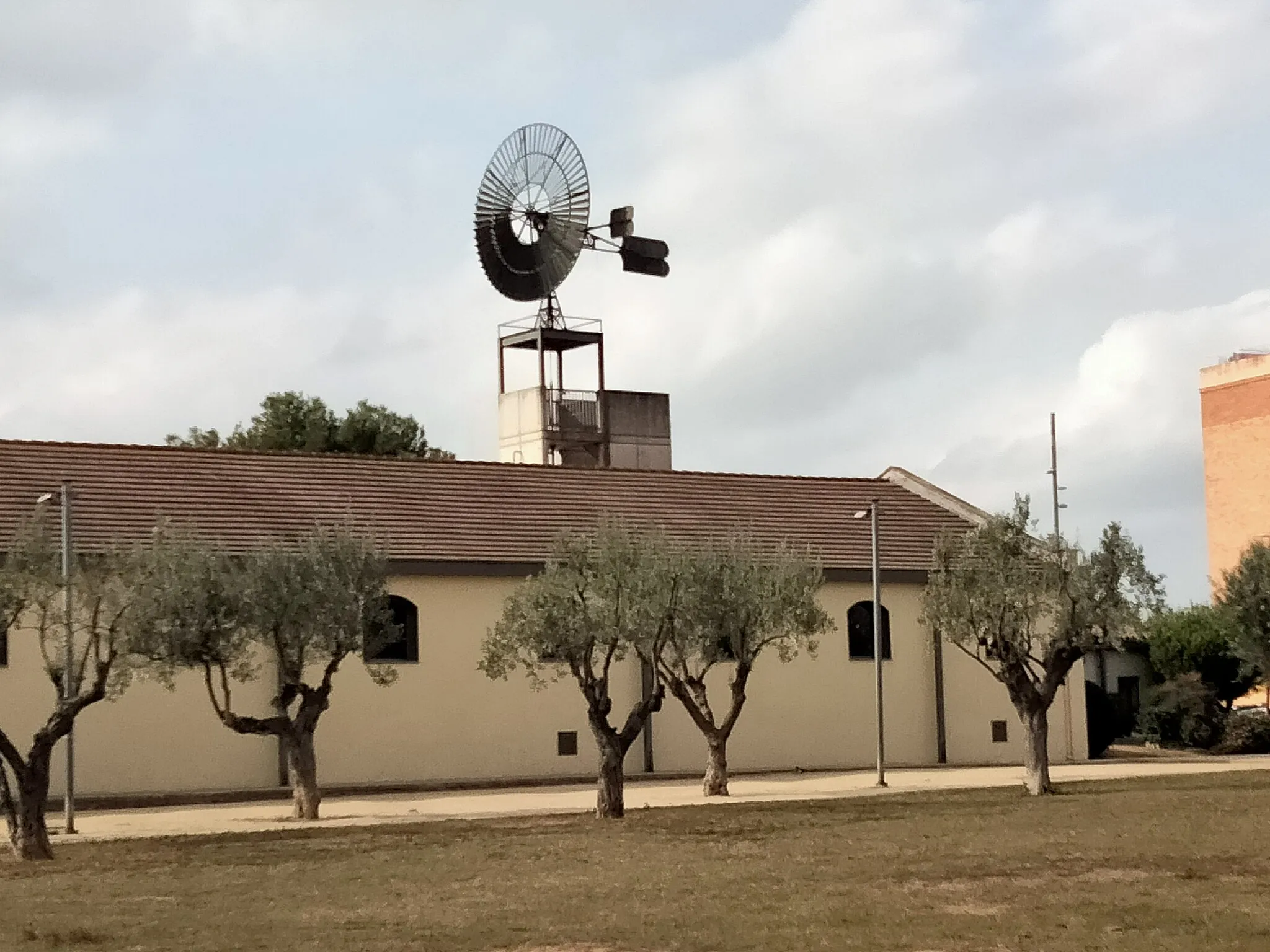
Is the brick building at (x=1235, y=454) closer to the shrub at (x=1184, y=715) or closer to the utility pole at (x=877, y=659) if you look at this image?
the shrub at (x=1184, y=715)

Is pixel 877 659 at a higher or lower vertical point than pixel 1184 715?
higher

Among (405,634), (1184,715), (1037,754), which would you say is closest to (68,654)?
(405,634)

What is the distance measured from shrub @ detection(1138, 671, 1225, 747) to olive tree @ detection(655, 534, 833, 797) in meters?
18.0

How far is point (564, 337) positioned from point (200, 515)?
21.1m

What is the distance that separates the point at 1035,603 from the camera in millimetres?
31781

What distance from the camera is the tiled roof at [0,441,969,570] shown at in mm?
36719

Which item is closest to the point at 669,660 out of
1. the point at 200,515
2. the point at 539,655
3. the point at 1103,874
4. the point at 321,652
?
the point at 539,655

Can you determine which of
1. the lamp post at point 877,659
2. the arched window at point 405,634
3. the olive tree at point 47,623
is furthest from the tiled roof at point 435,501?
the olive tree at point 47,623

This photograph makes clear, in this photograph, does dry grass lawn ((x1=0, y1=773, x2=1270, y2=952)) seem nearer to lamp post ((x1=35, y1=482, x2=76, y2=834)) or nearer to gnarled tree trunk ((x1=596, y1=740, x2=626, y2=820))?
gnarled tree trunk ((x1=596, y1=740, x2=626, y2=820))

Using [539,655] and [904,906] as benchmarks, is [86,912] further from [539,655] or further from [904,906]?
[539,655]

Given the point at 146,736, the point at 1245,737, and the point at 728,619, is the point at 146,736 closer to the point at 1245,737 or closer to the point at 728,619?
the point at 728,619

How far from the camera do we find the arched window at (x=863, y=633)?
1672 inches

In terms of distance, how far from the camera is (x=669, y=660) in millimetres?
34000

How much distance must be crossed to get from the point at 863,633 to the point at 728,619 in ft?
37.0
